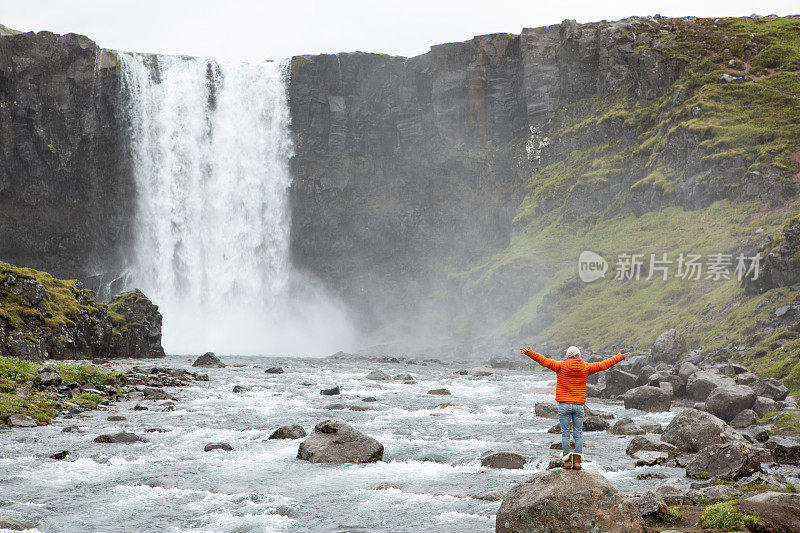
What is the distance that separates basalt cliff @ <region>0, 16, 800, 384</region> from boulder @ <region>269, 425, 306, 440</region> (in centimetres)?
3667

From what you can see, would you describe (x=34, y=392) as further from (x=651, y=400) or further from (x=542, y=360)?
(x=651, y=400)

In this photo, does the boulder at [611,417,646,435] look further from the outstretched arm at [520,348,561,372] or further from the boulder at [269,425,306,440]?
the outstretched arm at [520,348,561,372]

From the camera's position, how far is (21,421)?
20.2 m

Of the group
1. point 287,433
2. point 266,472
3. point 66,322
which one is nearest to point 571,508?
point 266,472

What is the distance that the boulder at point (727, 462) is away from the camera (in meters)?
14.0

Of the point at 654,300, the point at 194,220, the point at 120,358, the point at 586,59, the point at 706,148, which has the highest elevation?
the point at 586,59

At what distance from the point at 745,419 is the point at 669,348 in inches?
788

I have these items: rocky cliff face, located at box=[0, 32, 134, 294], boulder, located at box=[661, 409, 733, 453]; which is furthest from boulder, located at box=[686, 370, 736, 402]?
rocky cliff face, located at box=[0, 32, 134, 294]

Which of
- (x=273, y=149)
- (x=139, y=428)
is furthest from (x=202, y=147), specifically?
(x=139, y=428)

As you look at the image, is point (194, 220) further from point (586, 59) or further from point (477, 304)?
point (586, 59)

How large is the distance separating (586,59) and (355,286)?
157 feet

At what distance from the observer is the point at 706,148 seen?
70250 mm

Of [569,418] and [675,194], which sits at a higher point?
[675,194]

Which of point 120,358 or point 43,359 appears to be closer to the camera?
point 43,359
